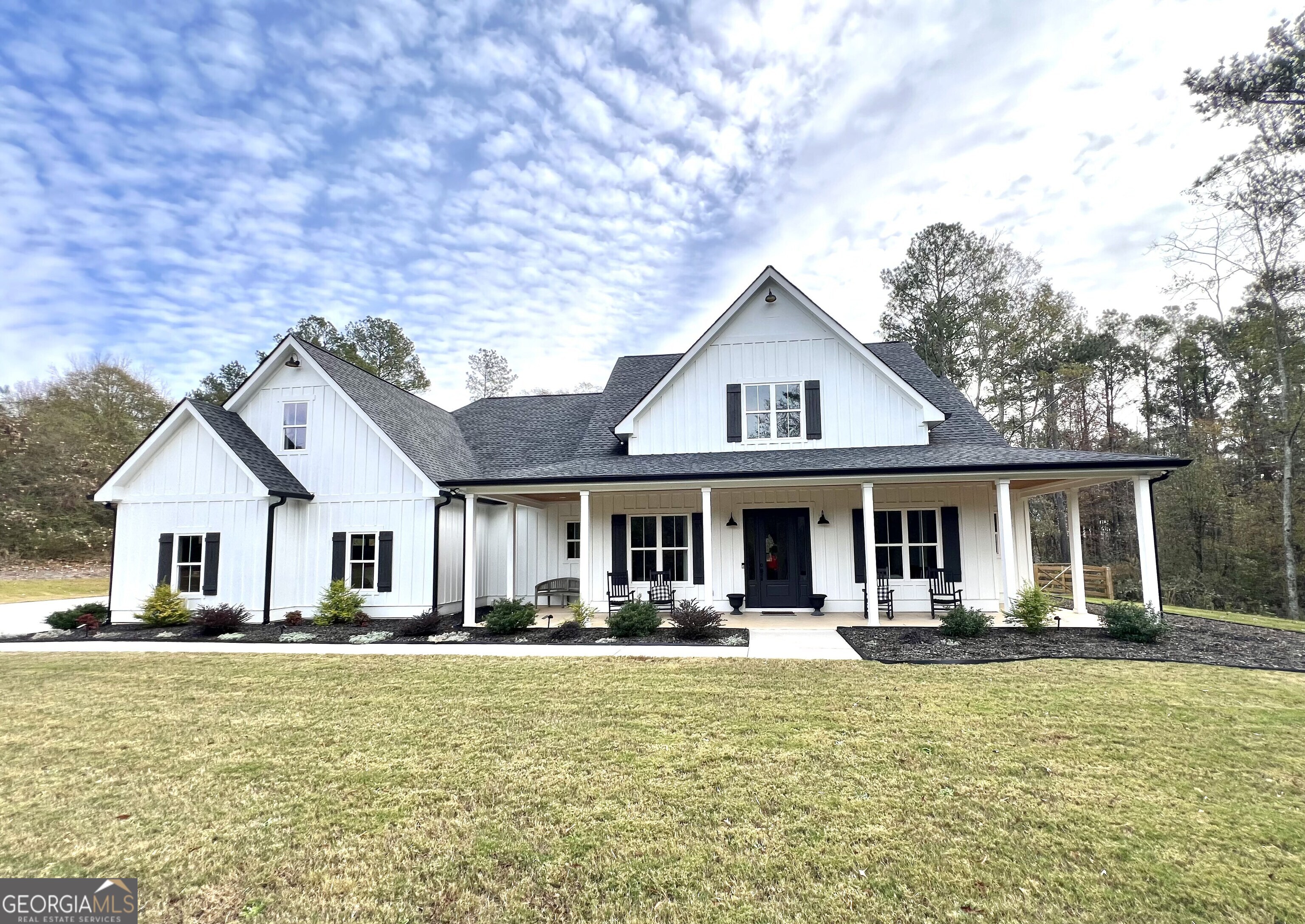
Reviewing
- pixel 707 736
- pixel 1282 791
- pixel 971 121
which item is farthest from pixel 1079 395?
pixel 707 736

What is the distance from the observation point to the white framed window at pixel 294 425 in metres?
14.3

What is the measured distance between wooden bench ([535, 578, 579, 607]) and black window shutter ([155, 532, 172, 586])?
8.38 m

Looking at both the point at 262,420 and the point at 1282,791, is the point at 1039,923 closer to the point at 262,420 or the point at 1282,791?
the point at 1282,791

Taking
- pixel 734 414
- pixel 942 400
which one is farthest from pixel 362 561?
pixel 942 400

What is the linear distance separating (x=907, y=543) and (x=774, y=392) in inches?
184

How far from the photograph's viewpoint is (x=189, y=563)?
13.3m

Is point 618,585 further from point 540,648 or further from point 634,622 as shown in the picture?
point 540,648

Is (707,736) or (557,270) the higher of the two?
(557,270)

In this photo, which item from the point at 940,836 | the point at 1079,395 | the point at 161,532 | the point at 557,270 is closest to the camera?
the point at 940,836

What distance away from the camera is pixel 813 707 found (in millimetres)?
6074

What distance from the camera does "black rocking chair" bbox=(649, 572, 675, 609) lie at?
1303cm

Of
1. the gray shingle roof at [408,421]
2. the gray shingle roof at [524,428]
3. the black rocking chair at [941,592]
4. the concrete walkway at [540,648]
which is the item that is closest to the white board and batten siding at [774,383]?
the black rocking chair at [941,592]

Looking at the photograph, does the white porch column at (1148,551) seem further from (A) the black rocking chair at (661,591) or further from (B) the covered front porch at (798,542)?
(A) the black rocking chair at (661,591)

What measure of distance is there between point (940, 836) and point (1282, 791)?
2.86m
